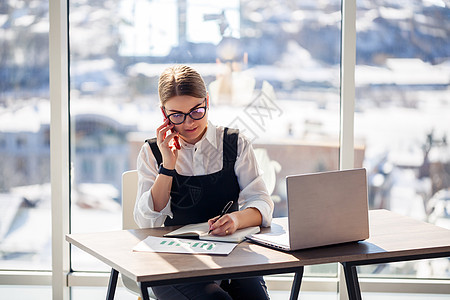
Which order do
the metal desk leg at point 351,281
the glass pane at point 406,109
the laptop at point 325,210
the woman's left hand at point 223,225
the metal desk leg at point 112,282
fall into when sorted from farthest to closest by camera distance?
the glass pane at point 406,109 → the metal desk leg at point 112,282 → the woman's left hand at point 223,225 → the metal desk leg at point 351,281 → the laptop at point 325,210

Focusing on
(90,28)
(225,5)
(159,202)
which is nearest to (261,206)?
(159,202)

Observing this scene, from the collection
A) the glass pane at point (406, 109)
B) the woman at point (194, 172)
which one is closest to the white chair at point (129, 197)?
the woman at point (194, 172)

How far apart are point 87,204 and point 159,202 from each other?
1256 mm

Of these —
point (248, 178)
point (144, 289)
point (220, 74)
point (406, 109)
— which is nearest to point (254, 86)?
point (220, 74)

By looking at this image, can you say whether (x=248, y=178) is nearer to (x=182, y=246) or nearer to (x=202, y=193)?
(x=202, y=193)

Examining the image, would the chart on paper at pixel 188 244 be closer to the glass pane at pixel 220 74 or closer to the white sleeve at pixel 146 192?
the white sleeve at pixel 146 192

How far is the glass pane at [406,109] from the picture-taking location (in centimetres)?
340

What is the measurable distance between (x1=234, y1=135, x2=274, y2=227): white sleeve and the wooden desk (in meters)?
0.36

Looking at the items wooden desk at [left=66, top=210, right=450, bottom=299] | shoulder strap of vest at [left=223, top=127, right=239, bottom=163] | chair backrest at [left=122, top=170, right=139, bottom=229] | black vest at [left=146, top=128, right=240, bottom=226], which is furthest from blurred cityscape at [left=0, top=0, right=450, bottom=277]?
wooden desk at [left=66, top=210, right=450, bottom=299]

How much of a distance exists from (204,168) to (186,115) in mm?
264

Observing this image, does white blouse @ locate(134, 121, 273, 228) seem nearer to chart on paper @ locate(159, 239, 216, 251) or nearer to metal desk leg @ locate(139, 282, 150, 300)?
chart on paper @ locate(159, 239, 216, 251)

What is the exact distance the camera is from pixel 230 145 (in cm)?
256

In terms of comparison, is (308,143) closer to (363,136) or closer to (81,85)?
(363,136)

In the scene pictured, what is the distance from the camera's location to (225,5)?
340cm
